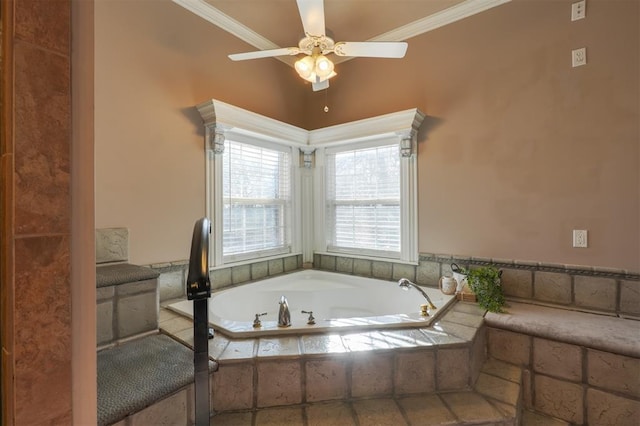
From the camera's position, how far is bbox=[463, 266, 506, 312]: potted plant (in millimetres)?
1998

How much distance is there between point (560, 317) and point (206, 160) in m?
2.80

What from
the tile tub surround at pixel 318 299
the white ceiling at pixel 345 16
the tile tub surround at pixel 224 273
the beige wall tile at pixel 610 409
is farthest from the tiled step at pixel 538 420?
the white ceiling at pixel 345 16

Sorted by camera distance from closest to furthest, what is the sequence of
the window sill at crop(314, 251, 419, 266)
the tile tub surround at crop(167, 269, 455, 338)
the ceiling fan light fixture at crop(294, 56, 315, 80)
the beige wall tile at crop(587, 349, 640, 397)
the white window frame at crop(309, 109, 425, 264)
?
the beige wall tile at crop(587, 349, 640, 397), the ceiling fan light fixture at crop(294, 56, 315, 80), the tile tub surround at crop(167, 269, 455, 338), the white window frame at crop(309, 109, 425, 264), the window sill at crop(314, 251, 419, 266)

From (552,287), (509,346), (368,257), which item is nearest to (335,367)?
(509,346)

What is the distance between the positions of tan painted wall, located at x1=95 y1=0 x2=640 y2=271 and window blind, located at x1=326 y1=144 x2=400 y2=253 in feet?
0.98

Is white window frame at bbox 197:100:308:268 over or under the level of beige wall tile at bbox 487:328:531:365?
over

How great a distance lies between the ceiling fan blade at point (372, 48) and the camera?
1810 millimetres

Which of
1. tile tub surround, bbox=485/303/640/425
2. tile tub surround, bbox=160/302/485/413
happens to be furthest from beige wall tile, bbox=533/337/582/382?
tile tub surround, bbox=160/302/485/413

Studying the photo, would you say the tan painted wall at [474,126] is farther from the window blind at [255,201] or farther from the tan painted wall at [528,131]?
the window blind at [255,201]

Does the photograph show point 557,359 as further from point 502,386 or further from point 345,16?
point 345,16

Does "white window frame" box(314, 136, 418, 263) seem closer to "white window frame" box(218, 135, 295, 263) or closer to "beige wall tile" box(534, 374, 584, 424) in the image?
"white window frame" box(218, 135, 295, 263)

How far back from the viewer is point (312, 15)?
5.26ft

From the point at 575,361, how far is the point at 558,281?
65cm

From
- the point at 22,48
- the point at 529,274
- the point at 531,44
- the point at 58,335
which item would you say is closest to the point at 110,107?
the point at 22,48
